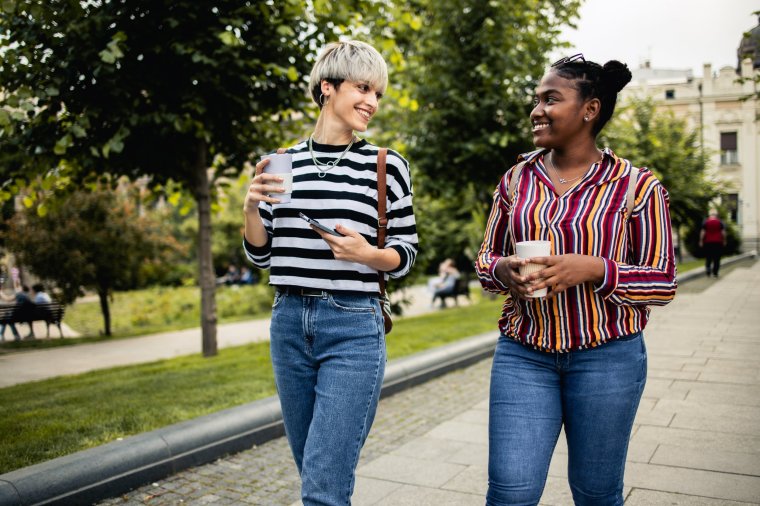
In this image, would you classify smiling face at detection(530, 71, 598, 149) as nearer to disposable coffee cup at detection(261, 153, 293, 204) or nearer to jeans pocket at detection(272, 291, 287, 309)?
disposable coffee cup at detection(261, 153, 293, 204)

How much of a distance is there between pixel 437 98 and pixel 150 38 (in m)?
8.32

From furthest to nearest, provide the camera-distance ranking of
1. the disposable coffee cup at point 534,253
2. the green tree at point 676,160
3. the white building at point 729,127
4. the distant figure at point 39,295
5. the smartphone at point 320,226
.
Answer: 1. the white building at point 729,127
2. the green tree at point 676,160
3. the distant figure at point 39,295
4. the smartphone at point 320,226
5. the disposable coffee cup at point 534,253

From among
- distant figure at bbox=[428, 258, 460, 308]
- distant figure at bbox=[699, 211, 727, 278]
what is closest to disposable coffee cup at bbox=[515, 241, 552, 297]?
distant figure at bbox=[428, 258, 460, 308]

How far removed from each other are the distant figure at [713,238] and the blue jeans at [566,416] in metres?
18.1

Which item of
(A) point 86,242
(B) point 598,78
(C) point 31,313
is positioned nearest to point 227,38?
(B) point 598,78

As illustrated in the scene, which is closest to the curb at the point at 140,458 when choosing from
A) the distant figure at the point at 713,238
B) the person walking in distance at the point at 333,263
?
the person walking in distance at the point at 333,263

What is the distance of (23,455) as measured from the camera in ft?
13.5

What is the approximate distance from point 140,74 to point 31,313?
971 cm

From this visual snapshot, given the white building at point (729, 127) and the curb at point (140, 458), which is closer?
the curb at point (140, 458)

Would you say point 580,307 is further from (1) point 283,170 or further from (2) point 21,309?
(2) point 21,309

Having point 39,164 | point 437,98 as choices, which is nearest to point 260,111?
point 39,164

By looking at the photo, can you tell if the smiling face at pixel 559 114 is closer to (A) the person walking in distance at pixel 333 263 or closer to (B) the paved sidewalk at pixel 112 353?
(A) the person walking in distance at pixel 333 263

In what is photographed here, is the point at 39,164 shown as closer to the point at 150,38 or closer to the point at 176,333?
the point at 150,38

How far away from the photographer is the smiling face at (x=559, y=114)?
7.25ft
